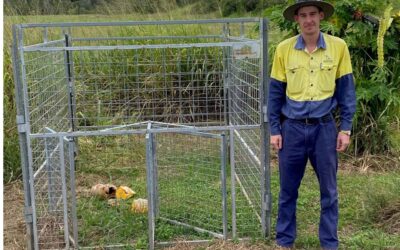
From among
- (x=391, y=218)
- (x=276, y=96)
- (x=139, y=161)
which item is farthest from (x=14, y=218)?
(x=391, y=218)

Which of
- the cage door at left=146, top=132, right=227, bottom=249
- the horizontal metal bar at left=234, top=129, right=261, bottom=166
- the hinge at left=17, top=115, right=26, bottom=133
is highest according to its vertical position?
the hinge at left=17, top=115, right=26, bottom=133

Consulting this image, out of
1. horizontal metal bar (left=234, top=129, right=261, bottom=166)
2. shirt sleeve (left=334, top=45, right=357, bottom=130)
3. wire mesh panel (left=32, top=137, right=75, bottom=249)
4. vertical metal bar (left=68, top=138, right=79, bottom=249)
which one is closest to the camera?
shirt sleeve (left=334, top=45, right=357, bottom=130)

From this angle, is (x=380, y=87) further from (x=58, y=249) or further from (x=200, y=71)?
(x=58, y=249)

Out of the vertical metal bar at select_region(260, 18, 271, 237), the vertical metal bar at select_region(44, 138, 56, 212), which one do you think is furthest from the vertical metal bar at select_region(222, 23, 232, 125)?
the vertical metal bar at select_region(44, 138, 56, 212)

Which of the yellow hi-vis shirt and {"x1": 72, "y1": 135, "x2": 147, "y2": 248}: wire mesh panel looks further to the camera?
{"x1": 72, "y1": 135, "x2": 147, "y2": 248}: wire mesh panel

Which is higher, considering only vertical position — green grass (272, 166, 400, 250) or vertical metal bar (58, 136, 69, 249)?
vertical metal bar (58, 136, 69, 249)

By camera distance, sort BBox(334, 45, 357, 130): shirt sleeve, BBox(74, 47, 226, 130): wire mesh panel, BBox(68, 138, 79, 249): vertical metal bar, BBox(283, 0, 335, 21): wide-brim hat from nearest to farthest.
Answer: BBox(283, 0, 335, 21): wide-brim hat → BBox(334, 45, 357, 130): shirt sleeve → BBox(68, 138, 79, 249): vertical metal bar → BBox(74, 47, 226, 130): wire mesh panel

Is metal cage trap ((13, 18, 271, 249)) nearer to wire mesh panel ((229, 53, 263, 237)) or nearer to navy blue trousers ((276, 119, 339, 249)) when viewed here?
wire mesh panel ((229, 53, 263, 237))

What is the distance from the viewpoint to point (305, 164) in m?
3.95

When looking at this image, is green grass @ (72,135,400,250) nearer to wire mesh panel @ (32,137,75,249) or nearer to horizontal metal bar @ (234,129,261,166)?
wire mesh panel @ (32,137,75,249)

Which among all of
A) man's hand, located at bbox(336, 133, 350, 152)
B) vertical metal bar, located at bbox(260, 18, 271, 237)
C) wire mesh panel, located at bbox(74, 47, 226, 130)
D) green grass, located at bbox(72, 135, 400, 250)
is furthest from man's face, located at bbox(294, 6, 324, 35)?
wire mesh panel, located at bbox(74, 47, 226, 130)

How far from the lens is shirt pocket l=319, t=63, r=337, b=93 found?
146 inches

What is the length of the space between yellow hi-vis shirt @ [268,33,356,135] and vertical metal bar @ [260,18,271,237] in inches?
8.1

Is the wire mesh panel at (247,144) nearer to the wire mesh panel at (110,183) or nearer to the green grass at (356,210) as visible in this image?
the green grass at (356,210)
